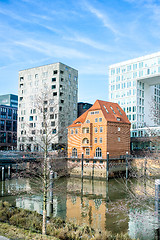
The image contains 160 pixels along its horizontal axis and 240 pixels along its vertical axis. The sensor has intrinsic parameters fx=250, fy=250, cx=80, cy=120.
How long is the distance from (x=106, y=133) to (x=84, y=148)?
723cm

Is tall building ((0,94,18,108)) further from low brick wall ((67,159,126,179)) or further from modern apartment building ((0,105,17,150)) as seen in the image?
low brick wall ((67,159,126,179))

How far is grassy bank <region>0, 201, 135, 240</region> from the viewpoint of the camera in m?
13.9

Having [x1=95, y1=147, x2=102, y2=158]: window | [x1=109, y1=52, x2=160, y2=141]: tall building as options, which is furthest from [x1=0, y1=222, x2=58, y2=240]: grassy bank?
[x1=109, y1=52, x2=160, y2=141]: tall building

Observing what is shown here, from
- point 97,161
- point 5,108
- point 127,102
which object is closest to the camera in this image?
point 97,161

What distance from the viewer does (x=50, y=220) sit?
754 inches

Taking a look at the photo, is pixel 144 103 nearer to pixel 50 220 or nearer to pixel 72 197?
pixel 72 197

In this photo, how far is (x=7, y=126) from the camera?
110 m

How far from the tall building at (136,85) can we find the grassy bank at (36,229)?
199 ft

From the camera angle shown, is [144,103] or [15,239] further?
[144,103]

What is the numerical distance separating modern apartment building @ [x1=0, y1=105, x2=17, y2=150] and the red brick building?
51041 mm

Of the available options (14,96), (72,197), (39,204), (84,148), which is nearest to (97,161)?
(84,148)

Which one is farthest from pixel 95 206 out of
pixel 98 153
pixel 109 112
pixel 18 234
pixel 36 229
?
pixel 109 112

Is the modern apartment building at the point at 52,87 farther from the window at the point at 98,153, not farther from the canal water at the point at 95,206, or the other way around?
the canal water at the point at 95,206

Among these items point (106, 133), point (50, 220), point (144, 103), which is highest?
point (144, 103)
